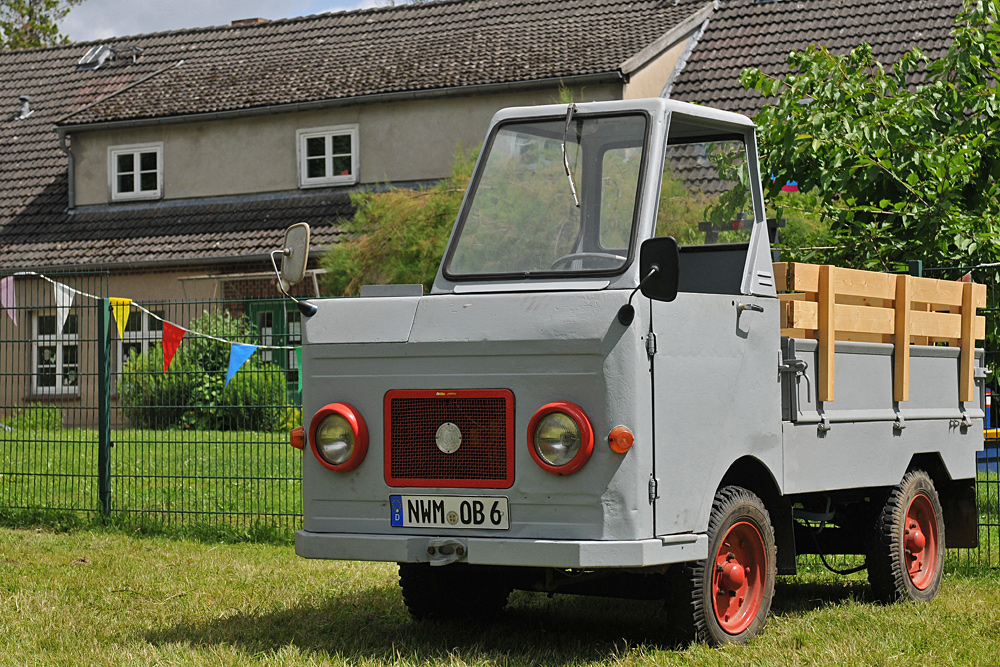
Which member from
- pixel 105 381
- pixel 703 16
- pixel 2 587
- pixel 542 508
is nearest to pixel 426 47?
pixel 703 16

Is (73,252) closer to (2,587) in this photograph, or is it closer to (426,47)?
(426,47)

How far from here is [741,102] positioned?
889 inches

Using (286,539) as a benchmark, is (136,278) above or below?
above

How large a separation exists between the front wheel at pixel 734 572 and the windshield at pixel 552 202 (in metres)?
1.29

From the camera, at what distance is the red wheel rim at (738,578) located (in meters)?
6.26

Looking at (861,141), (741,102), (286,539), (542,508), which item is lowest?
(286,539)

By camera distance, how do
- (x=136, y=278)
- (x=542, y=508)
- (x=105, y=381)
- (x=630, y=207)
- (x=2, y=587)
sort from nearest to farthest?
(x=542, y=508) → (x=630, y=207) → (x=2, y=587) → (x=105, y=381) → (x=136, y=278)

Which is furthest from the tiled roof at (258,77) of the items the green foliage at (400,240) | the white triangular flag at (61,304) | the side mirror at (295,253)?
the side mirror at (295,253)

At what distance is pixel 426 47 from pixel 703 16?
519 centimetres

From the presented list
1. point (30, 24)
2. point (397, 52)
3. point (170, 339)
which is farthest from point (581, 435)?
point (30, 24)

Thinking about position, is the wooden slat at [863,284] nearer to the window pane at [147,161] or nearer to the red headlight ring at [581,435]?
the red headlight ring at [581,435]

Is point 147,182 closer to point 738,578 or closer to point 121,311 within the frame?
point 121,311

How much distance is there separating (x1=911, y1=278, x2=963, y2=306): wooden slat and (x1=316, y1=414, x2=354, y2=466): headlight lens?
356 centimetres

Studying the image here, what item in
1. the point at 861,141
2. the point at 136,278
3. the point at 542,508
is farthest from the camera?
the point at 136,278
